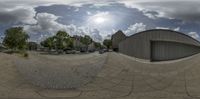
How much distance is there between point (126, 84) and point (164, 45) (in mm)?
28935

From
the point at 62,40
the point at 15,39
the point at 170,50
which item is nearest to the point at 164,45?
the point at 170,50

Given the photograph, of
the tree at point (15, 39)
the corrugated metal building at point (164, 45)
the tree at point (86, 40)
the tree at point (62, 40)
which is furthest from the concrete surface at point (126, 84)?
the tree at point (86, 40)

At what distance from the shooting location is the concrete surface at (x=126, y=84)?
14.8m

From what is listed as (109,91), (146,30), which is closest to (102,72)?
(109,91)

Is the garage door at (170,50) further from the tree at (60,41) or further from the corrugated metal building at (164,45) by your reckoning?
the tree at (60,41)

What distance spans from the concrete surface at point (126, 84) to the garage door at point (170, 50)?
23259 mm

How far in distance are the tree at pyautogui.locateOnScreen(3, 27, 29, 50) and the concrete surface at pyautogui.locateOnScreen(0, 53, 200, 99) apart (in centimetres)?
3978

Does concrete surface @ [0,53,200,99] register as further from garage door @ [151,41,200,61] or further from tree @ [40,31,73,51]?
tree @ [40,31,73,51]

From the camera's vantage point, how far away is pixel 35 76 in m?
17.8

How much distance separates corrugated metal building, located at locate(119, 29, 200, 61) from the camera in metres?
43.3

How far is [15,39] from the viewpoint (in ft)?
191

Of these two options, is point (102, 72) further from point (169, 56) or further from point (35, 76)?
point (169, 56)

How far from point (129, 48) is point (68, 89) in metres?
35.0

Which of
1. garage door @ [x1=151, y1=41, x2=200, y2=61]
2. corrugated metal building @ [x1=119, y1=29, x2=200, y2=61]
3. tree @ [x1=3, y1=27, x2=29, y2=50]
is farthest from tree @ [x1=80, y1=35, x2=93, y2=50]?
garage door @ [x1=151, y1=41, x2=200, y2=61]
